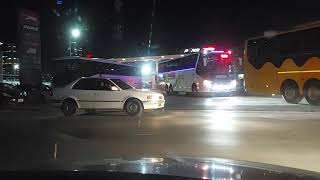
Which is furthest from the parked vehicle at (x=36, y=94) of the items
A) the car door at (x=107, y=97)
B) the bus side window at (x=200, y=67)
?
the car door at (x=107, y=97)

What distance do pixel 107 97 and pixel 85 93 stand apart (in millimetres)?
903

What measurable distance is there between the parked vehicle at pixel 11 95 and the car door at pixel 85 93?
952 centimetres

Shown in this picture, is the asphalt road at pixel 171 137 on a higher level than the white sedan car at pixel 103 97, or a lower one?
lower

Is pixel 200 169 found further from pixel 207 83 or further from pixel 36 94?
pixel 207 83

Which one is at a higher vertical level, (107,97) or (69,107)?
(107,97)

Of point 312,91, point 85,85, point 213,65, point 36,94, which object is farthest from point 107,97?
point 213,65

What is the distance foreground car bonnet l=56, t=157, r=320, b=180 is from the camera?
3689 millimetres

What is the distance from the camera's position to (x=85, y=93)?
23.6 meters

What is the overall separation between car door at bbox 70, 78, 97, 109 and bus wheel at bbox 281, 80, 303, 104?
31.6 ft

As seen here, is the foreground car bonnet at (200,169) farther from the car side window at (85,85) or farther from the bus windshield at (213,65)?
the bus windshield at (213,65)

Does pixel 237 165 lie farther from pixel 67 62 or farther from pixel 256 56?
pixel 67 62

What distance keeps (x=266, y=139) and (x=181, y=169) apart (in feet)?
35.8

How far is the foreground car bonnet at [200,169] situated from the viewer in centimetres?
369

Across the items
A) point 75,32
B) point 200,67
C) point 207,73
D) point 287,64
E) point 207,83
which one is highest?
point 75,32
